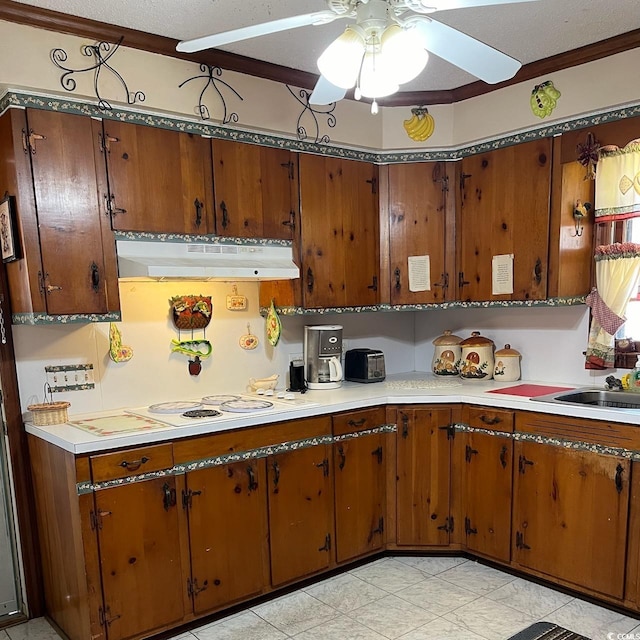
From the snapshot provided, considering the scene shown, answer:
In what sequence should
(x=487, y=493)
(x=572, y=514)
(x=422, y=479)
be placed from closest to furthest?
(x=572, y=514)
(x=487, y=493)
(x=422, y=479)

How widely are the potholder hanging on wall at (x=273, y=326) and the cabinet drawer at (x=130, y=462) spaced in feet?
3.20

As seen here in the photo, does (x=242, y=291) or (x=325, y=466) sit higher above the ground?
(x=242, y=291)

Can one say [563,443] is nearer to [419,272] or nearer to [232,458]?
[419,272]

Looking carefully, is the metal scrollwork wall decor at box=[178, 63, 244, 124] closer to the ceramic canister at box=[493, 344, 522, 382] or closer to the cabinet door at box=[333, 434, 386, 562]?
the cabinet door at box=[333, 434, 386, 562]

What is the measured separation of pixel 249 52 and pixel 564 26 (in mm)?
1461

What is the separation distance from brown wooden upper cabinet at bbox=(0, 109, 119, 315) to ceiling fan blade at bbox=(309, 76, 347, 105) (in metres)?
0.99

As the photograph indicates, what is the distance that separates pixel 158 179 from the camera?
8.07 ft

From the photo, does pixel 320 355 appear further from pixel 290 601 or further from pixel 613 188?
pixel 613 188

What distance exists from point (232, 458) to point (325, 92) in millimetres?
1582

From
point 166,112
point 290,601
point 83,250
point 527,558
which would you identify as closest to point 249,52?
point 166,112

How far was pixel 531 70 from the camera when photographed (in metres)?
2.82

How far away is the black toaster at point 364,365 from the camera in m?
3.28

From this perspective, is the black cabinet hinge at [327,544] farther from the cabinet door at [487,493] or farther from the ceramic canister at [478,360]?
the ceramic canister at [478,360]

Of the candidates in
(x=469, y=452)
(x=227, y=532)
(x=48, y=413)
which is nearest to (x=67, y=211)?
(x=48, y=413)
